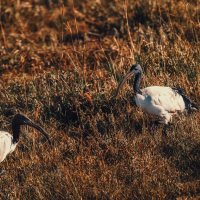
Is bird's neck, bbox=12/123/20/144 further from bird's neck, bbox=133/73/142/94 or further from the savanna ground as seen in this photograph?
bird's neck, bbox=133/73/142/94

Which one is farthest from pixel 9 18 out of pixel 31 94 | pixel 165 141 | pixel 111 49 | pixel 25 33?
pixel 165 141

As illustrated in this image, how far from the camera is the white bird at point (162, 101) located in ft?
30.5

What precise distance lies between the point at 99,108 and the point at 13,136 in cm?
136

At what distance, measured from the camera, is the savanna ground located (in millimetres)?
7930

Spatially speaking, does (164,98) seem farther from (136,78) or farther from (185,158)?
(185,158)

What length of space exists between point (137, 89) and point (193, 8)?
425 centimetres

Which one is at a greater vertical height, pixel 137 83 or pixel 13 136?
pixel 137 83

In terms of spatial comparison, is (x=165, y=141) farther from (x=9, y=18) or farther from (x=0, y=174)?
(x=9, y=18)

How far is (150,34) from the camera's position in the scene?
1219 cm

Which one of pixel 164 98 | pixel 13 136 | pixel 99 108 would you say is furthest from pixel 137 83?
pixel 13 136

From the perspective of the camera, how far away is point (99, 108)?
32.6 ft

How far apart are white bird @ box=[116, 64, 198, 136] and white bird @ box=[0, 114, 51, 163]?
124cm

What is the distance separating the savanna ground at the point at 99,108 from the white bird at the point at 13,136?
0.57 feet

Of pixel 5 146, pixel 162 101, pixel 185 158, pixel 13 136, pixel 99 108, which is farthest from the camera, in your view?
pixel 99 108
